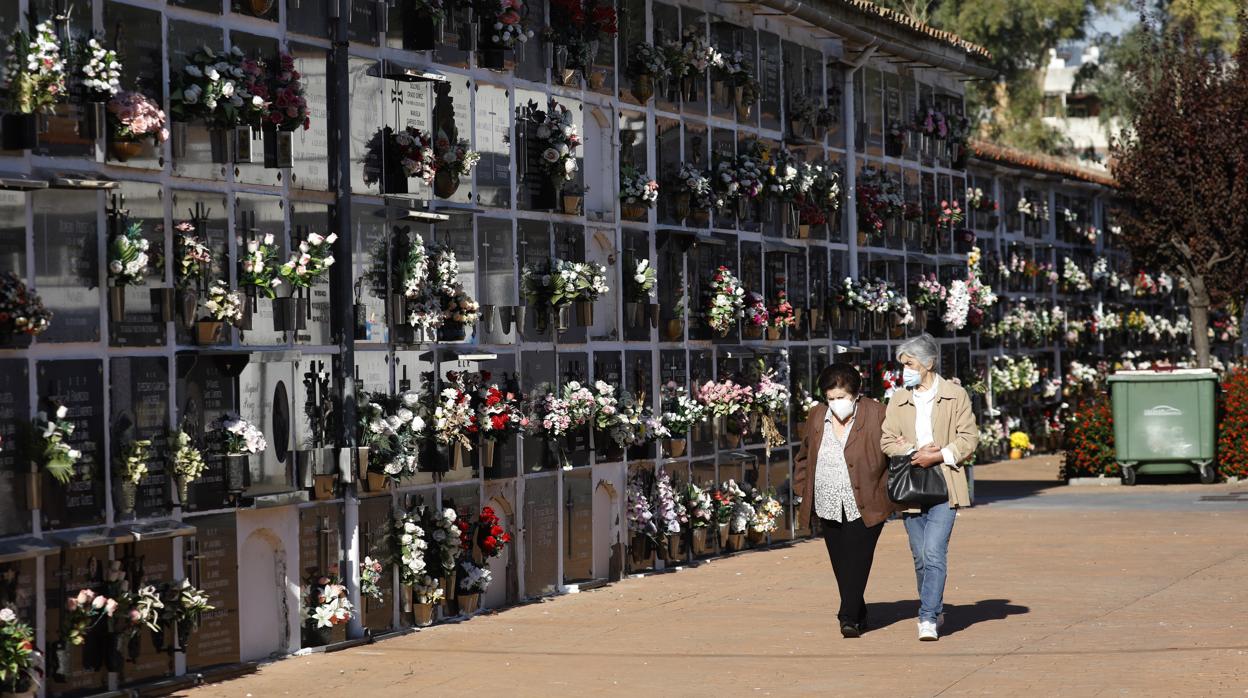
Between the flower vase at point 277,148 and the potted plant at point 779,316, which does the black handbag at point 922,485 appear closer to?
the flower vase at point 277,148

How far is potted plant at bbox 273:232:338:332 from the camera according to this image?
1203cm

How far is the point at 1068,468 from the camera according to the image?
1069 inches

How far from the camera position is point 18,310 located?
9.70 metres

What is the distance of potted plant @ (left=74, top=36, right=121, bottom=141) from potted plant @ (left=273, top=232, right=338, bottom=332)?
1808 mm

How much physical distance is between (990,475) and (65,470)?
20.8 meters

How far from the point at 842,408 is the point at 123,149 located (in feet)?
14.5

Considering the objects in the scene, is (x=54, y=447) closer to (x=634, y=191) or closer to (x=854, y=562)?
(x=854, y=562)

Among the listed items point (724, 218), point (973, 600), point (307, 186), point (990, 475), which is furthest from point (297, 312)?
point (990, 475)

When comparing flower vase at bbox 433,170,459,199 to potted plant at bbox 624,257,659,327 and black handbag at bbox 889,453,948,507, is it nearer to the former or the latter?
potted plant at bbox 624,257,659,327

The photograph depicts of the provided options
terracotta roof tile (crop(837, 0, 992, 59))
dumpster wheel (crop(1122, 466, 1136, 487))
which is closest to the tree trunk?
dumpster wheel (crop(1122, 466, 1136, 487))

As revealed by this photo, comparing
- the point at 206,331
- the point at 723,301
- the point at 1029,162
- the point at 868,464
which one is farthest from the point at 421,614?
the point at 1029,162

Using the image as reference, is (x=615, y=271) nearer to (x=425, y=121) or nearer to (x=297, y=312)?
(x=425, y=121)

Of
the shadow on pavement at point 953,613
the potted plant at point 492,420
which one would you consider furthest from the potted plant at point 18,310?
the shadow on pavement at point 953,613

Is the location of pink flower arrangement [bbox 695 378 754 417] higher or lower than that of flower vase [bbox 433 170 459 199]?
lower
